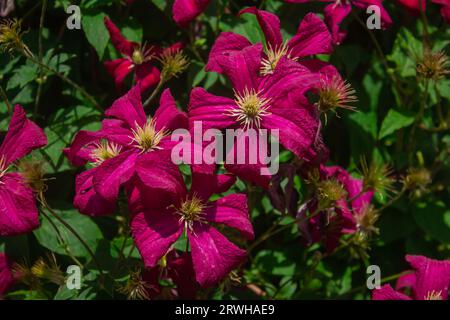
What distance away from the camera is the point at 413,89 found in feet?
4.40

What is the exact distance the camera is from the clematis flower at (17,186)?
3.03 ft

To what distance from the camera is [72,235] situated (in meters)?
1.16

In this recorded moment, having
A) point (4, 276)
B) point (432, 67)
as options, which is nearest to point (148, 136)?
point (4, 276)

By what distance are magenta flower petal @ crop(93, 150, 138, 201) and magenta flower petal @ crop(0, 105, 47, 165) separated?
0.14m

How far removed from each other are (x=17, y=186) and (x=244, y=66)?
0.37 m

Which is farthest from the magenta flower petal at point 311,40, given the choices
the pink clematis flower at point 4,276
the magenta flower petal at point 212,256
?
the pink clematis flower at point 4,276

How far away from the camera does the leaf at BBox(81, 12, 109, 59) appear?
1.18m

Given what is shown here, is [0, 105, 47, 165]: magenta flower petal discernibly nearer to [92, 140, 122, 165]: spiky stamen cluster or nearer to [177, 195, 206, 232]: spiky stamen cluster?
[92, 140, 122, 165]: spiky stamen cluster

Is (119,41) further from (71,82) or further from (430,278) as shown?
(430,278)

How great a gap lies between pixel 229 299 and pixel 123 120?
1.32ft

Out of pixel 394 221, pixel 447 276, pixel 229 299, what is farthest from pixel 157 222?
pixel 394 221

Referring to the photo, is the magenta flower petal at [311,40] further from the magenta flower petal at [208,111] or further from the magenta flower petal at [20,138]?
the magenta flower petal at [20,138]

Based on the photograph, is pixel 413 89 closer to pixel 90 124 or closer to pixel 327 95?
pixel 327 95

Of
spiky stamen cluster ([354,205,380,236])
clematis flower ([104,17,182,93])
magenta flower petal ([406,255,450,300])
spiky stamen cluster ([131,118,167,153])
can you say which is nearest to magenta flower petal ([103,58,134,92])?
clematis flower ([104,17,182,93])
